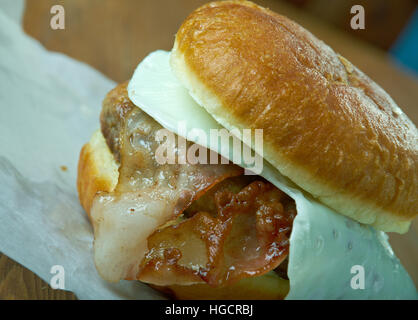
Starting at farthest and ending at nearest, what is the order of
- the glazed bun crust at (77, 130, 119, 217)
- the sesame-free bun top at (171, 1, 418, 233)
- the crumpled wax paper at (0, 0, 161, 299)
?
1. the glazed bun crust at (77, 130, 119, 217)
2. the crumpled wax paper at (0, 0, 161, 299)
3. the sesame-free bun top at (171, 1, 418, 233)

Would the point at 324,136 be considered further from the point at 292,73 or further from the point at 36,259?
the point at 36,259

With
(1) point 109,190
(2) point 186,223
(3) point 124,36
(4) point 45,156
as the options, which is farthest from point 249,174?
(3) point 124,36

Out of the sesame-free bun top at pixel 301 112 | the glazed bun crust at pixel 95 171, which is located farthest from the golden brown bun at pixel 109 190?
the sesame-free bun top at pixel 301 112

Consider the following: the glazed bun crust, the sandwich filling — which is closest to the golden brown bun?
the glazed bun crust

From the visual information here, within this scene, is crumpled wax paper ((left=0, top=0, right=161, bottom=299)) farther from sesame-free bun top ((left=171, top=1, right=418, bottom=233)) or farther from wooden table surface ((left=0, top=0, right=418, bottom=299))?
sesame-free bun top ((left=171, top=1, right=418, bottom=233))

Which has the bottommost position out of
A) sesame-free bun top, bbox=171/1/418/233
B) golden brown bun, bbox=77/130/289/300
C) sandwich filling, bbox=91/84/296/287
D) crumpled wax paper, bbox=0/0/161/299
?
crumpled wax paper, bbox=0/0/161/299

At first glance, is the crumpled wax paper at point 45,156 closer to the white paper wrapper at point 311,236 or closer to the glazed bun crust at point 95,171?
the glazed bun crust at point 95,171

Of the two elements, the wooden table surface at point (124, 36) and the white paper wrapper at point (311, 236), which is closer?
the white paper wrapper at point (311, 236)
